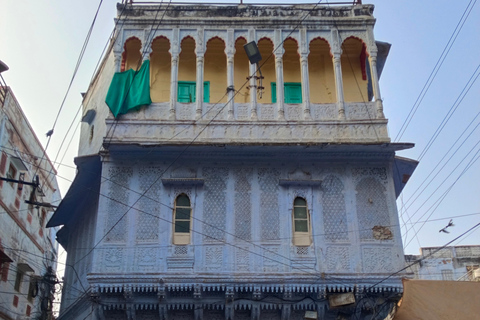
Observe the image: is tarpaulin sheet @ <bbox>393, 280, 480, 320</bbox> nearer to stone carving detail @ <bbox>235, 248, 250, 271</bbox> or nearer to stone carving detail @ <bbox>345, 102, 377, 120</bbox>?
stone carving detail @ <bbox>235, 248, 250, 271</bbox>

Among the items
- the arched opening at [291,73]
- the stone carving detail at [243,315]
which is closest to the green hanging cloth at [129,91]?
the arched opening at [291,73]

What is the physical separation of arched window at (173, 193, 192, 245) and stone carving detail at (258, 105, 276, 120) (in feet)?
8.59

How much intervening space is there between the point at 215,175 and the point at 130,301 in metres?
3.32

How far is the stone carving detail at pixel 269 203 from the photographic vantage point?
41.2 feet

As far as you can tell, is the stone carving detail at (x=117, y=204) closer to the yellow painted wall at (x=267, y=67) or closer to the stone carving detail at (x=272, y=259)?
the stone carving detail at (x=272, y=259)

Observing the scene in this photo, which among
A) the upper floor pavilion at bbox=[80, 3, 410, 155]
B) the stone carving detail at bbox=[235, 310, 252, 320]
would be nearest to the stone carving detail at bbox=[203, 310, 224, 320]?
the stone carving detail at bbox=[235, 310, 252, 320]

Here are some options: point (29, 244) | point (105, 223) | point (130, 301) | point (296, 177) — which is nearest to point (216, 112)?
point (296, 177)

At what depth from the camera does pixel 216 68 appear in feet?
49.3

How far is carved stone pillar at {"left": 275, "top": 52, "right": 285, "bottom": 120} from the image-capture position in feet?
44.5

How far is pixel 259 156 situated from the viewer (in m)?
13.1

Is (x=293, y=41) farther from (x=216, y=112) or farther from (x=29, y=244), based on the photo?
(x=29, y=244)

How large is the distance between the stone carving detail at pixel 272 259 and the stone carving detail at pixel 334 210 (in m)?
1.15

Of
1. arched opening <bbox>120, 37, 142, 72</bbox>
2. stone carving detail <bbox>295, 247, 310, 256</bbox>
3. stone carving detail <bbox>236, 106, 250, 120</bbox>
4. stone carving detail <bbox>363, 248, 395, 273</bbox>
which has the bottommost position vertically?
stone carving detail <bbox>363, 248, 395, 273</bbox>

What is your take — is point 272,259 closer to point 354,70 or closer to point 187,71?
point 187,71
